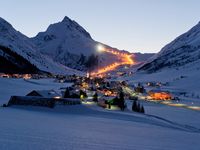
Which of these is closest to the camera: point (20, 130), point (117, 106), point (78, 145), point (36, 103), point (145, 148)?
point (78, 145)

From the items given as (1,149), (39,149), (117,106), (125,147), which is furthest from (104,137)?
(117,106)

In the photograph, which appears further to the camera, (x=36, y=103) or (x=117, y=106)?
(x=117, y=106)

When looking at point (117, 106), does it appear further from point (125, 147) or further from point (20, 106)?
point (125, 147)

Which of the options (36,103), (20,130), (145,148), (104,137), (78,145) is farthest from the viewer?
(36,103)

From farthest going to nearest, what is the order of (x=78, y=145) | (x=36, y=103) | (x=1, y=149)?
(x=36, y=103) < (x=78, y=145) < (x=1, y=149)

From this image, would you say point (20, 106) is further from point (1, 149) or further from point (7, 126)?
point (1, 149)

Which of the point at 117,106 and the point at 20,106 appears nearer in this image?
the point at 20,106

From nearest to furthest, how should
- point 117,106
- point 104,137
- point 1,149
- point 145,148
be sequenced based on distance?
point 1,149 < point 145,148 < point 104,137 < point 117,106

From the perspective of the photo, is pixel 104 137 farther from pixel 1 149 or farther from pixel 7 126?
pixel 1 149

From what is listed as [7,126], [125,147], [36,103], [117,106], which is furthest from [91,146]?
[117,106]
